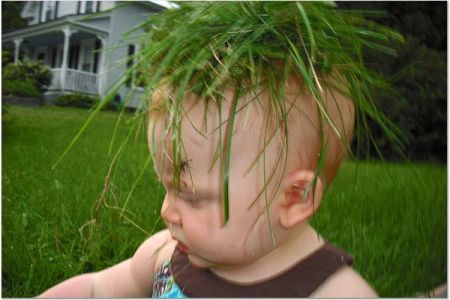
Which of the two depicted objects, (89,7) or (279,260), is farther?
(89,7)

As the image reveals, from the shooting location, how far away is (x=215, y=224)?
0.98 meters

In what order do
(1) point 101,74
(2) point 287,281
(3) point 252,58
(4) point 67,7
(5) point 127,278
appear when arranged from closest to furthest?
(3) point 252,58
(2) point 287,281
(1) point 101,74
(5) point 127,278
(4) point 67,7

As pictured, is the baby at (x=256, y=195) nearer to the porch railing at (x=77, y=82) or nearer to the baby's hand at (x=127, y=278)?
the baby's hand at (x=127, y=278)

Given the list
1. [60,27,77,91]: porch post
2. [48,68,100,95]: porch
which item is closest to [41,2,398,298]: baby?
[48,68,100,95]: porch

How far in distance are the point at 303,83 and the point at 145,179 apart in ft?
2.66

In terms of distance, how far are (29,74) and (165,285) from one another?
2.42 feet

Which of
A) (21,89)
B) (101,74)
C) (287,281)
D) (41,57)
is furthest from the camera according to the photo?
(41,57)

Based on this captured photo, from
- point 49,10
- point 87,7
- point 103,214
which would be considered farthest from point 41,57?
point 103,214

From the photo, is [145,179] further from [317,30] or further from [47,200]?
[317,30]

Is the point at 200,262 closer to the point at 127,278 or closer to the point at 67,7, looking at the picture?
the point at 127,278

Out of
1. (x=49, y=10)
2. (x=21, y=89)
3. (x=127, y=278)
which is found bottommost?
(x=127, y=278)

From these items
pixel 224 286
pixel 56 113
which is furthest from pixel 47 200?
pixel 224 286

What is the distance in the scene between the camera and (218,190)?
949mm

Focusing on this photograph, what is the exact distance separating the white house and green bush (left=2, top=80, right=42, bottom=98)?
4 centimetres
